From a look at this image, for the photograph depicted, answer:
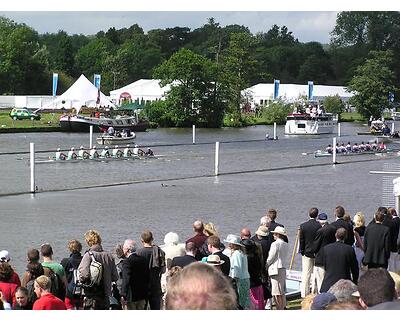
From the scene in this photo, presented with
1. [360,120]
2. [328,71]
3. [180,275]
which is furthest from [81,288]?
[328,71]

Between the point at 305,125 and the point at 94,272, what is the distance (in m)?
69.8

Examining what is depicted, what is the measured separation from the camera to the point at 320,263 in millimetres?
10281

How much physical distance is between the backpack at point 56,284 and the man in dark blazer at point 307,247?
13.5ft

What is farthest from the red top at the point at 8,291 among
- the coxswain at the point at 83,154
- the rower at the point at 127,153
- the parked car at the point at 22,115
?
the parked car at the point at 22,115

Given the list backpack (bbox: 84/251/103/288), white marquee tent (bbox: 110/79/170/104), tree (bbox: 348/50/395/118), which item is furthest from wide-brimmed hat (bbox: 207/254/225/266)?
tree (bbox: 348/50/395/118)

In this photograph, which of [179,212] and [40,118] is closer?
[179,212]

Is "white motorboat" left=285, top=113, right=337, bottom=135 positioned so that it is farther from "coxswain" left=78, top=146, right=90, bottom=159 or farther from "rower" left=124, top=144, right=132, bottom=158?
"coxswain" left=78, top=146, right=90, bottom=159

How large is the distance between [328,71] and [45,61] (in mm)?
54672

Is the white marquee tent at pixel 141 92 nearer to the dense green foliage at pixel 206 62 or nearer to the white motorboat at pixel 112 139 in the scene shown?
the dense green foliage at pixel 206 62

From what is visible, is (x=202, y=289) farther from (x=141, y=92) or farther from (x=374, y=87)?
(x=374, y=87)

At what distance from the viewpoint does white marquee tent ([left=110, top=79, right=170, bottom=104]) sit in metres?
99.7

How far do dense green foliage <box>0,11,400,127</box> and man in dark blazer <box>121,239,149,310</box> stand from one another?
6197cm

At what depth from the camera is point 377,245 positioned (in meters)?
11.2

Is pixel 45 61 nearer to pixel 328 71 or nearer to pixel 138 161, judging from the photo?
pixel 328 71
